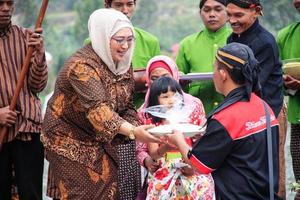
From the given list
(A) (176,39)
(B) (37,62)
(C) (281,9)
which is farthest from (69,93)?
(A) (176,39)

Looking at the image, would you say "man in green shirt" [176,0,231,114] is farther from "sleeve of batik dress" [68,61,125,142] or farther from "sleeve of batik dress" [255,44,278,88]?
"sleeve of batik dress" [68,61,125,142]

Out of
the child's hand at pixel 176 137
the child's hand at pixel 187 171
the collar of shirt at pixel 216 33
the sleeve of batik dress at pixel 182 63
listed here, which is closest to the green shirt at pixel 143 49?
the sleeve of batik dress at pixel 182 63

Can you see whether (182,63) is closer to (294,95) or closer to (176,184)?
(294,95)

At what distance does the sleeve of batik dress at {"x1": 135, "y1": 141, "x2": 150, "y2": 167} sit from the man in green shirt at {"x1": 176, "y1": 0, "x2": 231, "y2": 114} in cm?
94

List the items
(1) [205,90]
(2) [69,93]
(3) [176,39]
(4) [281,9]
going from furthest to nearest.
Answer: (3) [176,39], (4) [281,9], (1) [205,90], (2) [69,93]

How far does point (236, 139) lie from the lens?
467 cm

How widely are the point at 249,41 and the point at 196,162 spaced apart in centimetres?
159

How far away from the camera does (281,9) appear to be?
1316 centimetres

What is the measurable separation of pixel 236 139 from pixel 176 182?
1297 millimetres

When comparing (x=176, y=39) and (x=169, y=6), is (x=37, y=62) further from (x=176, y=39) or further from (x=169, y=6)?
(x=169, y=6)

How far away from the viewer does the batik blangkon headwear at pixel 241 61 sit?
187 inches

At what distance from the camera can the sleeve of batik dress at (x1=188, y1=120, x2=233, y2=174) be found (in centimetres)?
466

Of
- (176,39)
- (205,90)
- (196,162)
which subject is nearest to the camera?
(196,162)

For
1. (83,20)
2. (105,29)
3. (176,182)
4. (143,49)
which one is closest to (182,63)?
(143,49)
